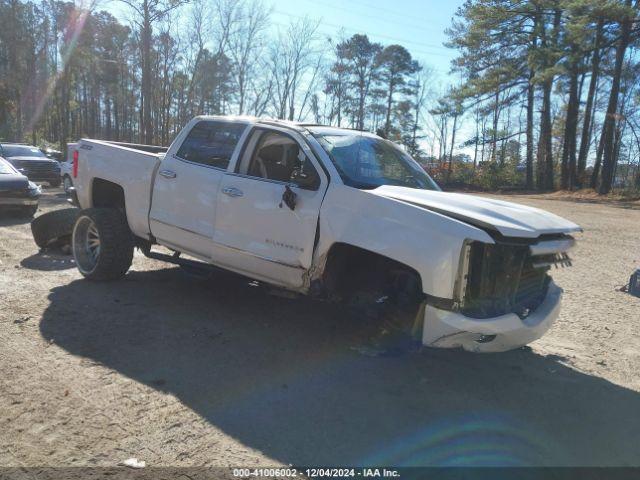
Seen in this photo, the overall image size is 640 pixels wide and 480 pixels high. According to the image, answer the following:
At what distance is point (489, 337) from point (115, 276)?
456 cm

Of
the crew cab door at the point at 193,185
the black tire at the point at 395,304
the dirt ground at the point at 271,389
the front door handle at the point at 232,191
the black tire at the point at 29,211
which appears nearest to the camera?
the dirt ground at the point at 271,389

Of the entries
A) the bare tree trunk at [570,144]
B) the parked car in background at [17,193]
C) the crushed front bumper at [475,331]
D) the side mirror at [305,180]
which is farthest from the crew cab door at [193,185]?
the bare tree trunk at [570,144]

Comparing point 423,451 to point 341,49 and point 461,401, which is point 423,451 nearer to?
point 461,401

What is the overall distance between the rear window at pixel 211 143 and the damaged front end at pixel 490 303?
2800 millimetres

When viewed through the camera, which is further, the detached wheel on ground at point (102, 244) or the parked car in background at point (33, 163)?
the parked car in background at point (33, 163)

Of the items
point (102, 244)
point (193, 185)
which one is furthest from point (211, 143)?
point (102, 244)

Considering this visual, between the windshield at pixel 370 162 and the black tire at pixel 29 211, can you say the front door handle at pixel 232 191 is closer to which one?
the windshield at pixel 370 162

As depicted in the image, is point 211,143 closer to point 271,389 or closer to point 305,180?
point 305,180

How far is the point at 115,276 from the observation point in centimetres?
652

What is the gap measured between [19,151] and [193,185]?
66.7 ft

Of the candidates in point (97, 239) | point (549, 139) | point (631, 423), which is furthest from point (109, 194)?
point (549, 139)

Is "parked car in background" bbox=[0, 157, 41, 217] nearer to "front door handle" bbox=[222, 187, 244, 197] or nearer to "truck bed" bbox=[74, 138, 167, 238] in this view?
"truck bed" bbox=[74, 138, 167, 238]

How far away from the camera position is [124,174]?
20.5ft

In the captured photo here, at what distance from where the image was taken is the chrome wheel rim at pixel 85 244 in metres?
6.62
